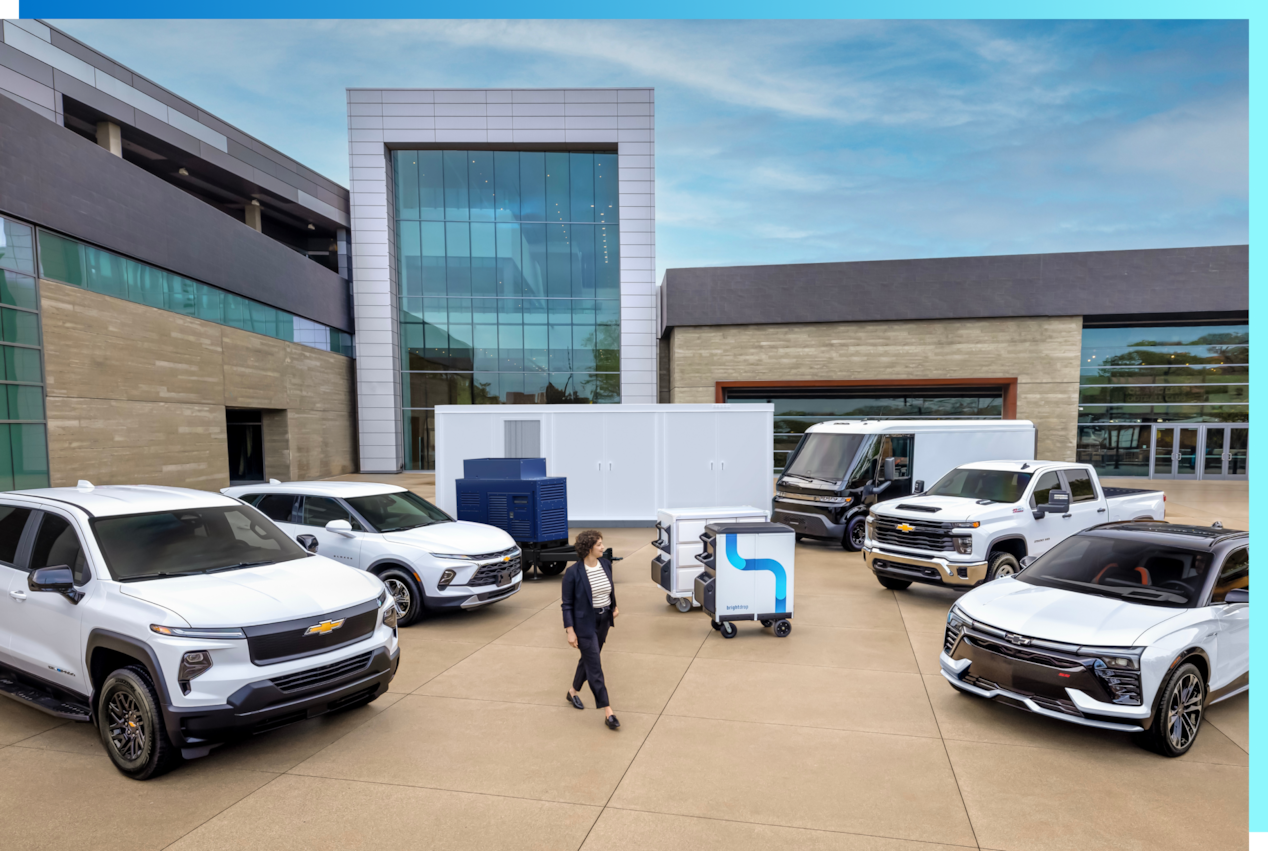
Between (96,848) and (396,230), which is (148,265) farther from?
(96,848)

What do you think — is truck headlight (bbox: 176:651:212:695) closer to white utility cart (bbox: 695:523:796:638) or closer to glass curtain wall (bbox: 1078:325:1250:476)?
white utility cart (bbox: 695:523:796:638)

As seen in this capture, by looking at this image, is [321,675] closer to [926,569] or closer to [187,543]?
[187,543]

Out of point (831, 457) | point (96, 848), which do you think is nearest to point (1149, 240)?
point (831, 457)

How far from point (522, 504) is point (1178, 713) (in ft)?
27.0

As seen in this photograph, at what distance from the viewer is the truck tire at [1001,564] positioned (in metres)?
9.41

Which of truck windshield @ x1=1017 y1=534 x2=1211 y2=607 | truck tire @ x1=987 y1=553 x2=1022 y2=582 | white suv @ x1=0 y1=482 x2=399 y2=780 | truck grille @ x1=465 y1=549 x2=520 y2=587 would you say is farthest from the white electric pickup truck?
white suv @ x1=0 y1=482 x2=399 y2=780

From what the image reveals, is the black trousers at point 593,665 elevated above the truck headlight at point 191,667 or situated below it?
below

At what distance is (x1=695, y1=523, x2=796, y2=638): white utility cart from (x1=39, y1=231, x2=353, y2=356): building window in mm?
18102

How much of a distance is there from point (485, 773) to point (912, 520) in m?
6.91

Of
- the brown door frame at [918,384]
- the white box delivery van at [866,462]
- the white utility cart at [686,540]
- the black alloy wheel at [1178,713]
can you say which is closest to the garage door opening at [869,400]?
the brown door frame at [918,384]

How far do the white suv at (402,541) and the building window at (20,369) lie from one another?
33.7ft

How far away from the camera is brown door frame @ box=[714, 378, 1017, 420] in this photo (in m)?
27.0

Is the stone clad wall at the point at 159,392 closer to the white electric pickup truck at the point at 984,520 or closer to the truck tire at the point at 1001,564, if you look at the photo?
the white electric pickup truck at the point at 984,520

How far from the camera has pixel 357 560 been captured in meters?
8.37
